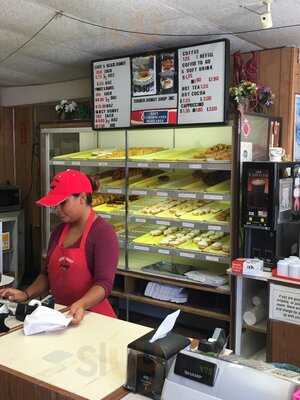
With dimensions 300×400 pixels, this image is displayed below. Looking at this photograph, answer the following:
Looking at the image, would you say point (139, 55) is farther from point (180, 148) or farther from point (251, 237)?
point (251, 237)

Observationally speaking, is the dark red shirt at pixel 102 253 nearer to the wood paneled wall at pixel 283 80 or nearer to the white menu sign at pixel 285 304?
the white menu sign at pixel 285 304

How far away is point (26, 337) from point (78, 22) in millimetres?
2407

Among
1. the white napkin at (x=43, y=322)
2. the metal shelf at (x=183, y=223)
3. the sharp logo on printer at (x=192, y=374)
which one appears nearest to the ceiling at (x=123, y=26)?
the metal shelf at (x=183, y=223)

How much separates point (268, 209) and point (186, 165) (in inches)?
32.9

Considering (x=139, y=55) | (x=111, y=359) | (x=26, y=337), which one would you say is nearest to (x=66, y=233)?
(x=26, y=337)

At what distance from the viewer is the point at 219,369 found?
139cm

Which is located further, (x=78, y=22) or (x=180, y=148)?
(x=180, y=148)

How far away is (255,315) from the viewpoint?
373 cm

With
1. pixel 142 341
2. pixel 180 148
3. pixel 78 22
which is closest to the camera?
pixel 142 341

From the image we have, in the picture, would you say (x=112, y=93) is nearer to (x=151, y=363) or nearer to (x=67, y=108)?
(x=67, y=108)

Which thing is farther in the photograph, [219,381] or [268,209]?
[268,209]

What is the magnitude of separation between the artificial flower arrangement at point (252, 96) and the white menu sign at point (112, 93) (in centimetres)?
105

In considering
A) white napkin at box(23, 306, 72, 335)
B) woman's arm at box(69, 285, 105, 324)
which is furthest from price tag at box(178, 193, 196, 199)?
white napkin at box(23, 306, 72, 335)

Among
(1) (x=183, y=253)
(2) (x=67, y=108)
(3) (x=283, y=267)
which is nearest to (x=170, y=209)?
(1) (x=183, y=253)
